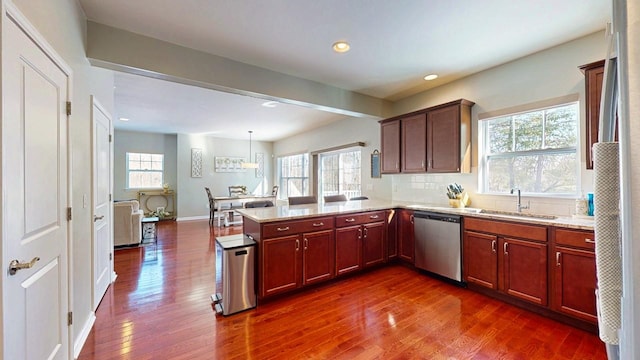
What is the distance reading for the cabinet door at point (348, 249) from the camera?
314cm

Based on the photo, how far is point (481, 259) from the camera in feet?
9.16

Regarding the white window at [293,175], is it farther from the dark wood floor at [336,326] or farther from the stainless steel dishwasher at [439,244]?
the dark wood floor at [336,326]

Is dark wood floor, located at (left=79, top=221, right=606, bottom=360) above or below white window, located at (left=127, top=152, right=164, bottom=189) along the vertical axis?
below

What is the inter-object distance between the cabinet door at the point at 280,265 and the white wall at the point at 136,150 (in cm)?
643

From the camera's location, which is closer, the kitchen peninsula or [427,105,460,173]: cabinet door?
the kitchen peninsula

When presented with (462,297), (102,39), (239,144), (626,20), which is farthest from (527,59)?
(239,144)

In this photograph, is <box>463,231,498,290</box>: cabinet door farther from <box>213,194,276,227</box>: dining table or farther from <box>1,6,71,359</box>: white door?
<box>213,194,276,227</box>: dining table

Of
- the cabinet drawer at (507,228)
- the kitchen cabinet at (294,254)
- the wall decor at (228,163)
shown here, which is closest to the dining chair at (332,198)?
the kitchen cabinet at (294,254)

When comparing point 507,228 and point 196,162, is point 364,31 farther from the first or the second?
point 196,162

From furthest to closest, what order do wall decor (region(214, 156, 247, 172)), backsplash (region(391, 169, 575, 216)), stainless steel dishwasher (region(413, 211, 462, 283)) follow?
wall decor (region(214, 156, 247, 172)) < stainless steel dishwasher (region(413, 211, 462, 283)) < backsplash (region(391, 169, 575, 216))

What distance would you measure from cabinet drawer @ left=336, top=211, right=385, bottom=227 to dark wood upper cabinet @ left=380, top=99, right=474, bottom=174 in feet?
2.94

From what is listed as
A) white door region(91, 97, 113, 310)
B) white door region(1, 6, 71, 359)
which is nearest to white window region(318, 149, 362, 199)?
white door region(91, 97, 113, 310)

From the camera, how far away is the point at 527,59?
9.64 feet

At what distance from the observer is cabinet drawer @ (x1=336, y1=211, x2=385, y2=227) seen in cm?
316
